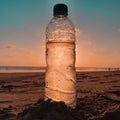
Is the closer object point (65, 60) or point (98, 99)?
point (65, 60)

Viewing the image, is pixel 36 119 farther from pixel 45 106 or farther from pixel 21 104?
pixel 21 104

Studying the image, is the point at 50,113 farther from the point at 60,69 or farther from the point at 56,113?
the point at 60,69

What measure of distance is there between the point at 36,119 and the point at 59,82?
49.7 inches

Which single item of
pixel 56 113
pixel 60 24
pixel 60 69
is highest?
pixel 60 24

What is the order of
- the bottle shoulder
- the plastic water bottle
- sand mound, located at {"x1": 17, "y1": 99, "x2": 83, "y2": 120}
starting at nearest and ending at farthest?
sand mound, located at {"x1": 17, "y1": 99, "x2": 83, "y2": 120}, the plastic water bottle, the bottle shoulder

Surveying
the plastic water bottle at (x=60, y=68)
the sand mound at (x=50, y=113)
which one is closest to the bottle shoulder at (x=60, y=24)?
the plastic water bottle at (x=60, y=68)

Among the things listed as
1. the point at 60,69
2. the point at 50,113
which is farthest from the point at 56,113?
the point at 60,69

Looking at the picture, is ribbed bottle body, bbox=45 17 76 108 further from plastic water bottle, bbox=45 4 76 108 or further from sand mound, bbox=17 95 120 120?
sand mound, bbox=17 95 120 120

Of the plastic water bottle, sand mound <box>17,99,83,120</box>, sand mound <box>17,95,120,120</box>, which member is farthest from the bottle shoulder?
sand mound <box>17,99,83,120</box>

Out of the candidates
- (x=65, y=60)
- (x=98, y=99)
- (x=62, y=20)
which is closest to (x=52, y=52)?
(x=65, y=60)

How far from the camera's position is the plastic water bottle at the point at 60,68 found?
507 cm

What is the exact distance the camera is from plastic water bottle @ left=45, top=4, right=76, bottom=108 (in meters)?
5.07

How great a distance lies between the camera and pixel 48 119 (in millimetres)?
3951

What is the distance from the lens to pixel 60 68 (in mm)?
5246
